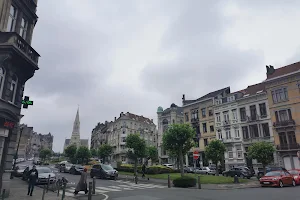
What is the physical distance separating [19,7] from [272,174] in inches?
893

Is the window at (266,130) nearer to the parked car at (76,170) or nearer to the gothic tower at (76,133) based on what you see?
the parked car at (76,170)

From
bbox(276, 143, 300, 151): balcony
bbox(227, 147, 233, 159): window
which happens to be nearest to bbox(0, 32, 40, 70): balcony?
bbox(276, 143, 300, 151): balcony

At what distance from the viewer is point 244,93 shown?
143 ft

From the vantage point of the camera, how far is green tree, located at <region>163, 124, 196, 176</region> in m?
22.3

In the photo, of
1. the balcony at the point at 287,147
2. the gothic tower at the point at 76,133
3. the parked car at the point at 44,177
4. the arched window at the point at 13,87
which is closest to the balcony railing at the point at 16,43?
the arched window at the point at 13,87

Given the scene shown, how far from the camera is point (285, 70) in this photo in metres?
37.8

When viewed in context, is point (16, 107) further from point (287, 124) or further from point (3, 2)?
point (287, 124)

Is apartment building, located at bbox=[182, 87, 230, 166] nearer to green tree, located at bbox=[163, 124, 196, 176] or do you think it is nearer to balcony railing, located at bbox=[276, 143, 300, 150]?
balcony railing, located at bbox=[276, 143, 300, 150]

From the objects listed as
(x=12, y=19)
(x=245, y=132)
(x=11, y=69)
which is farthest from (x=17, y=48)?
(x=245, y=132)

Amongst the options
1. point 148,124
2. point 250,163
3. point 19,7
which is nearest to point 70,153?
point 148,124

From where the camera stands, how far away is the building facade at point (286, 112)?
110ft

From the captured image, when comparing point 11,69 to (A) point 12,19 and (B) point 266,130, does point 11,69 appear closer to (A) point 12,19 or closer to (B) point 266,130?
(A) point 12,19

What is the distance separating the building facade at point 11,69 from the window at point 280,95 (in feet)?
115

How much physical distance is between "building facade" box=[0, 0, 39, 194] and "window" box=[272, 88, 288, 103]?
35.1 m
